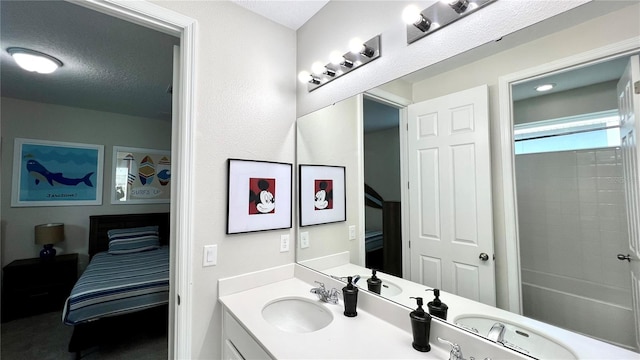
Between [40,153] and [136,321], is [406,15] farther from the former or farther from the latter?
[40,153]

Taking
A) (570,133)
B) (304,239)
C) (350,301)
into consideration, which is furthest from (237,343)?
(570,133)

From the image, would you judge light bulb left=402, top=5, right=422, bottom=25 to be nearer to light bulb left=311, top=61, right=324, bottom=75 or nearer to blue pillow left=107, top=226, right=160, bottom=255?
light bulb left=311, top=61, right=324, bottom=75

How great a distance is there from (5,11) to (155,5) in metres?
1.28

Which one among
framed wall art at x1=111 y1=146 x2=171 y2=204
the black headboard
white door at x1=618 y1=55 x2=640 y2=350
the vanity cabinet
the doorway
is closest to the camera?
white door at x1=618 y1=55 x2=640 y2=350

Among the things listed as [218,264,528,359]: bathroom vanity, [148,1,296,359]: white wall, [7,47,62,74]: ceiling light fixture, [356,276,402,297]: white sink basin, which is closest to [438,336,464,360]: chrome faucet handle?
[218,264,528,359]: bathroom vanity

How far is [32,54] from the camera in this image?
87.9 inches

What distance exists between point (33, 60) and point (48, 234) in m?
2.20

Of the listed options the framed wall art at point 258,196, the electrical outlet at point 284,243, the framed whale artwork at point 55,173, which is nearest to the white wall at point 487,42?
the framed wall art at point 258,196

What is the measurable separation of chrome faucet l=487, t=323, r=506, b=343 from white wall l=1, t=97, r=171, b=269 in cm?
470

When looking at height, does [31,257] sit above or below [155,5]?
below

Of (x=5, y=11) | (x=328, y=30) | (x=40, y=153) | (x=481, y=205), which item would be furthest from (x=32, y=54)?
(x=481, y=205)

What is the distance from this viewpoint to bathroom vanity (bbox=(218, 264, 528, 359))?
951mm

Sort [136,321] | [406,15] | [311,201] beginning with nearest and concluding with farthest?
[406,15], [311,201], [136,321]

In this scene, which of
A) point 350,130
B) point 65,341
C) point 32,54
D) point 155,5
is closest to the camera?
point 155,5
